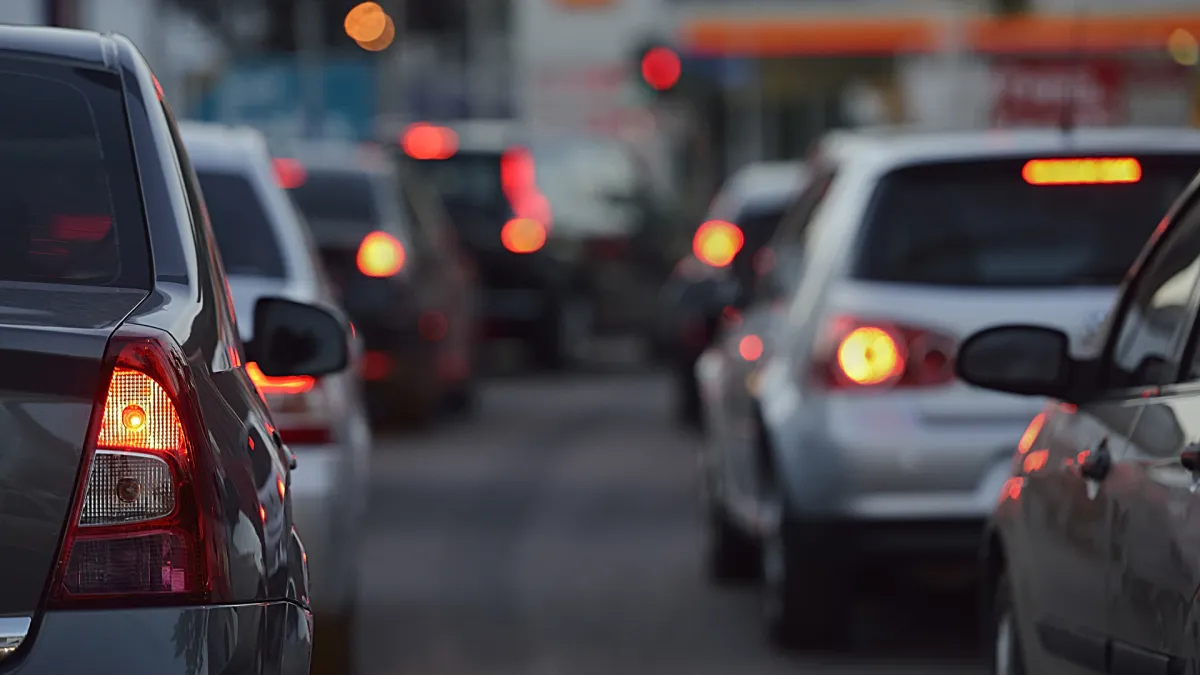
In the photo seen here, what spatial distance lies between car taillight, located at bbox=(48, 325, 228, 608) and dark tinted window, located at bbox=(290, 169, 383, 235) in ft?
36.8

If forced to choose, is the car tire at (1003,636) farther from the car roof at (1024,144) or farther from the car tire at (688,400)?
the car tire at (688,400)

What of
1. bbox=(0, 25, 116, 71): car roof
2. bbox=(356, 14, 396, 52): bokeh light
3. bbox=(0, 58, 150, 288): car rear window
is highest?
bbox=(0, 25, 116, 71): car roof

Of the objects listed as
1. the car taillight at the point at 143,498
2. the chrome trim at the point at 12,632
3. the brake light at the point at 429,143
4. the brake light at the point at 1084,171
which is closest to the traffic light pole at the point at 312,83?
the brake light at the point at 429,143

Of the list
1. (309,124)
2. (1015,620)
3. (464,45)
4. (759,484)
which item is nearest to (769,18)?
(464,45)

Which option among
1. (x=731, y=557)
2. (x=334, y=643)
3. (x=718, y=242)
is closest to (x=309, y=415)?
(x=334, y=643)

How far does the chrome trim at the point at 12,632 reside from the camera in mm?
3652

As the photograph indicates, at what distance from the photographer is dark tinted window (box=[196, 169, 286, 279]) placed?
796 cm

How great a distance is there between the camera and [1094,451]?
5082 mm

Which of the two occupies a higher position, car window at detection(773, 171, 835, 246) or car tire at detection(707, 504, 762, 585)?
car window at detection(773, 171, 835, 246)

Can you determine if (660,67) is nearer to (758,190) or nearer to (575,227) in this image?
(575,227)

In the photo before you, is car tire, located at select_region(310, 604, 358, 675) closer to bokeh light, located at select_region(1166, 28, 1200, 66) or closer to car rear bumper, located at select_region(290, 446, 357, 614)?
car rear bumper, located at select_region(290, 446, 357, 614)

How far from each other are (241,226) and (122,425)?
4.30 meters

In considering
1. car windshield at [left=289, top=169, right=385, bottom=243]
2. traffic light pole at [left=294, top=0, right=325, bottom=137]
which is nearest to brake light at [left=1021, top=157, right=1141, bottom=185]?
car windshield at [left=289, top=169, right=385, bottom=243]

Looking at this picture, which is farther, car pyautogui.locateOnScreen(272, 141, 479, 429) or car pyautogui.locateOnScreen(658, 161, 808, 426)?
car pyautogui.locateOnScreen(658, 161, 808, 426)
